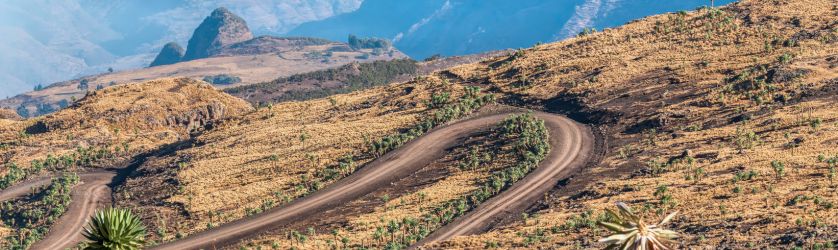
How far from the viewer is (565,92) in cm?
11569

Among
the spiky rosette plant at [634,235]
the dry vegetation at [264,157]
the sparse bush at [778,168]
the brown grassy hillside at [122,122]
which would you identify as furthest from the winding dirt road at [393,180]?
the spiky rosette plant at [634,235]

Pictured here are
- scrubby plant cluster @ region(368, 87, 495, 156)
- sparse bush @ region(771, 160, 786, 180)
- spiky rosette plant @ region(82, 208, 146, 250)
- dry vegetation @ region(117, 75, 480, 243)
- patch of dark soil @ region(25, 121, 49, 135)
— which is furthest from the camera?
patch of dark soil @ region(25, 121, 49, 135)

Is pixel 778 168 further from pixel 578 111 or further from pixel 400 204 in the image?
pixel 578 111

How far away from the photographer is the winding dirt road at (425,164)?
8207 cm

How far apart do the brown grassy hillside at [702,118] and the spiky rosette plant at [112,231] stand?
30267mm

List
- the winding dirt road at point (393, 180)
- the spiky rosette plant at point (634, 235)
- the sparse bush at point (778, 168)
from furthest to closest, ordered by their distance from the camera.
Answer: the winding dirt road at point (393, 180) → the sparse bush at point (778, 168) → the spiky rosette plant at point (634, 235)

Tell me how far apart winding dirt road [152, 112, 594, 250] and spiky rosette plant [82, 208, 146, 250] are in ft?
133

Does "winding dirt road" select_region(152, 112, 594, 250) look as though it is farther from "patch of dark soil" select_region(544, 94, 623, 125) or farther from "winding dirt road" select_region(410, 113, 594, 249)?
"patch of dark soil" select_region(544, 94, 623, 125)

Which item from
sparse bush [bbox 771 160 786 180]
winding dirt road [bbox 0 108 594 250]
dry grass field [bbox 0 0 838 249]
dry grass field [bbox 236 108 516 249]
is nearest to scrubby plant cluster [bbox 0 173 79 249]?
winding dirt road [bbox 0 108 594 250]

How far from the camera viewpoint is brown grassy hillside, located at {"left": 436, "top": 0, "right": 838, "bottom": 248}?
6197 cm

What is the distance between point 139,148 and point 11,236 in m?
38.2

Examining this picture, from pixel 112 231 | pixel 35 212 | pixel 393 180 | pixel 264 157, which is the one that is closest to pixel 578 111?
pixel 393 180

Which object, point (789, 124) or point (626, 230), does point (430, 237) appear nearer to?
point (789, 124)

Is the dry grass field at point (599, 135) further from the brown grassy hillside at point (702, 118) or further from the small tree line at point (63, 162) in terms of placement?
the small tree line at point (63, 162)
